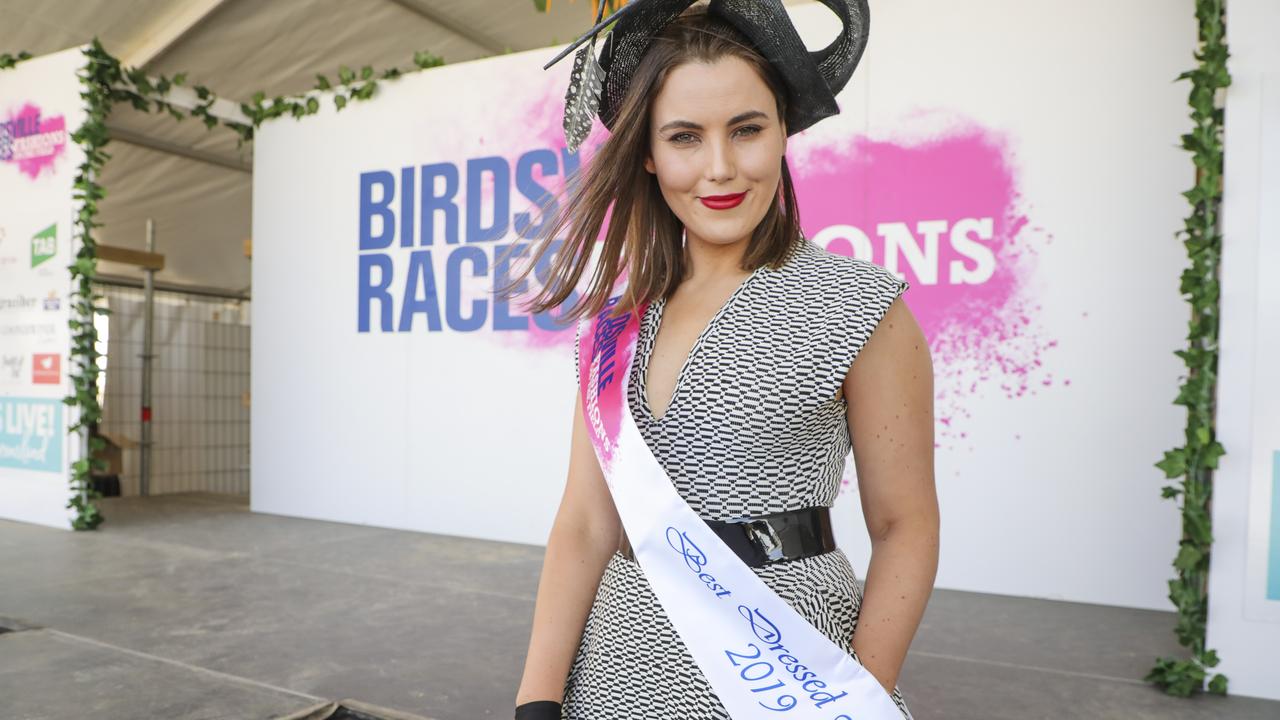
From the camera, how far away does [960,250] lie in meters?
3.59

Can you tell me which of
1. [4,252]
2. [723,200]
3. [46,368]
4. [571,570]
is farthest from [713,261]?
[4,252]

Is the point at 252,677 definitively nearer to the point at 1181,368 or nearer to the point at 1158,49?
the point at 1181,368

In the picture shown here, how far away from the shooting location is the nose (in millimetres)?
852

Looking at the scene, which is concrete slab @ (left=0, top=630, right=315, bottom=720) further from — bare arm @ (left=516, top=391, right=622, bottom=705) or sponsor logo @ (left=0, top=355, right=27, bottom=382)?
sponsor logo @ (left=0, top=355, right=27, bottom=382)

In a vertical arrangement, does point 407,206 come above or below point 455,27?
below

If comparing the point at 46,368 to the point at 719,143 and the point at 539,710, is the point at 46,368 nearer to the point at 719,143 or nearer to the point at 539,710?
the point at 539,710

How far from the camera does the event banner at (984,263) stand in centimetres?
335

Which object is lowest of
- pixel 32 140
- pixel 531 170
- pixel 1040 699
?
pixel 1040 699

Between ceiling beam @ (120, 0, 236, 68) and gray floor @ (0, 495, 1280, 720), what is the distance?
2.84m

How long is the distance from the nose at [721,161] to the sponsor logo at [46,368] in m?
4.94

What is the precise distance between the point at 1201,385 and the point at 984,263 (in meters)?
1.19

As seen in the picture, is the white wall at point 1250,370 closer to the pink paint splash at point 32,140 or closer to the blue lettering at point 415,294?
the blue lettering at point 415,294

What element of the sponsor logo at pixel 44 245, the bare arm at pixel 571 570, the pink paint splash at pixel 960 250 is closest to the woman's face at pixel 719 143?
the bare arm at pixel 571 570

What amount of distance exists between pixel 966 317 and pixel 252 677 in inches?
108
